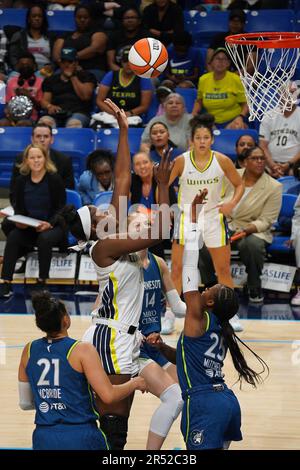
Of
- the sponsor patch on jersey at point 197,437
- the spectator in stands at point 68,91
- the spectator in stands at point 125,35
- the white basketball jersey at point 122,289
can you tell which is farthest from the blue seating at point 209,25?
the sponsor patch on jersey at point 197,437

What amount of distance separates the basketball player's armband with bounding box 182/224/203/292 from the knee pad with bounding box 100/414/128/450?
31.2 inches

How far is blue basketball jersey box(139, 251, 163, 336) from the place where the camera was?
5918 mm

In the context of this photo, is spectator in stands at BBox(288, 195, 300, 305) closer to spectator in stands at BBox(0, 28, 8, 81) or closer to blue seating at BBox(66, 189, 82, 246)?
blue seating at BBox(66, 189, 82, 246)

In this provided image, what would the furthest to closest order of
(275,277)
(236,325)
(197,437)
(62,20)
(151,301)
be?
(62,20), (275,277), (236,325), (151,301), (197,437)

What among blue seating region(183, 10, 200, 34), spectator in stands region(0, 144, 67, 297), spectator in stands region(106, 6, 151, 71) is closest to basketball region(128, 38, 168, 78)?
spectator in stands region(0, 144, 67, 297)

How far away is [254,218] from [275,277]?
2.15 feet

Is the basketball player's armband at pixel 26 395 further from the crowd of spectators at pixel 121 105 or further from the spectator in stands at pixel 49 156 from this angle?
the spectator in stands at pixel 49 156

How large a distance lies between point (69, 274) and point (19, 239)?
0.69 meters

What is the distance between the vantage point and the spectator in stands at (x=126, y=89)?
37.5ft

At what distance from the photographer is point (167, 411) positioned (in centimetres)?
548

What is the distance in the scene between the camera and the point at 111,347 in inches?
206

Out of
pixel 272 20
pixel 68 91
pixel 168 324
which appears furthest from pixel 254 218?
pixel 272 20

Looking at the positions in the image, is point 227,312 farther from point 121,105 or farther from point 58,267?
point 121,105

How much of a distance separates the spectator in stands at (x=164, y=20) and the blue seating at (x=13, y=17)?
1887mm
